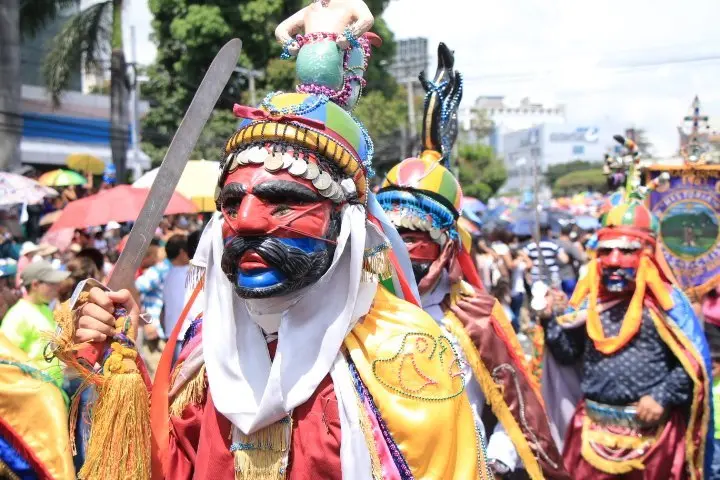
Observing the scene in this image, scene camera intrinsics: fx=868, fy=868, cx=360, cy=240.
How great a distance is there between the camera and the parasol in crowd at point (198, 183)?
8820mm

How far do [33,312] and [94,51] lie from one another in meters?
14.0

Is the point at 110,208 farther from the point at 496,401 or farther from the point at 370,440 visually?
the point at 370,440

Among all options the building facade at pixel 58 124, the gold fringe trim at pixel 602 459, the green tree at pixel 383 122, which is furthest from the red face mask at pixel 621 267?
the green tree at pixel 383 122

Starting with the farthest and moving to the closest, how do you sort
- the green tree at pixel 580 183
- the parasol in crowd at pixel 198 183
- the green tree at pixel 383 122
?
the green tree at pixel 580 183, the green tree at pixel 383 122, the parasol in crowd at pixel 198 183

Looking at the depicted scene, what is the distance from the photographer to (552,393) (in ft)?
19.7

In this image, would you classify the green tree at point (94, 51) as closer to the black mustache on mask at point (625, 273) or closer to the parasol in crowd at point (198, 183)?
the parasol in crowd at point (198, 183)

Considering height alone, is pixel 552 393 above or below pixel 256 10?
below

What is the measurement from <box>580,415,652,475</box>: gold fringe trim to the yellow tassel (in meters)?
3.75

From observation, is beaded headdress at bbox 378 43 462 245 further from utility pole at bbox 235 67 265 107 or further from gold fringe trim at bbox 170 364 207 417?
utility pole at bbox 235 67 265 107

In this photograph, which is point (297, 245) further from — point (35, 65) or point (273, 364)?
point (35, 65)

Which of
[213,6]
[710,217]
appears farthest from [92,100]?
[710,217]

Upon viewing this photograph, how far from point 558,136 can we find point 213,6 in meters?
97.2

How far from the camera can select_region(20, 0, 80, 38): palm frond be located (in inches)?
697

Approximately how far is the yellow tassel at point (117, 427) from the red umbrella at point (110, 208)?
626 centimetres
